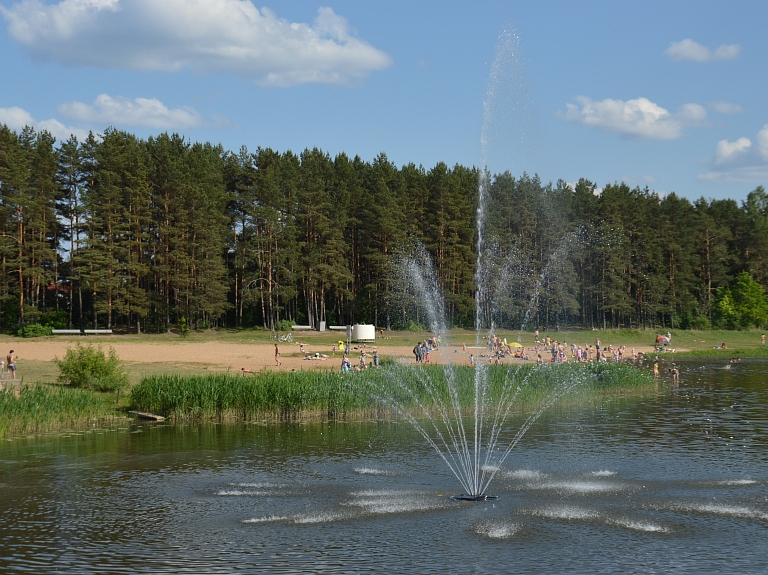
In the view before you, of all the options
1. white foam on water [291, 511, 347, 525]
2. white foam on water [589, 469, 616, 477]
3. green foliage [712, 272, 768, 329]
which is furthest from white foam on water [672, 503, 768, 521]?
green foliage [712, 272, 768, 329]

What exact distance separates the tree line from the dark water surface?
198 ft

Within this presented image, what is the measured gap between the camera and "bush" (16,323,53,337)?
264 feet

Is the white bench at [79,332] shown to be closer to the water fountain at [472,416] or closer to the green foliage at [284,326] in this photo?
the green foliage at [284,326]

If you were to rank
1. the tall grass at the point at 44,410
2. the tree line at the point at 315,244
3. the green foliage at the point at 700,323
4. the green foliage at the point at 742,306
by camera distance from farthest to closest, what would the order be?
the green foliage at the point at 742,306 → the green foliage at the point at 700,323 → the tree line at the point at 315,244 → the tall grass at the point at 44,410

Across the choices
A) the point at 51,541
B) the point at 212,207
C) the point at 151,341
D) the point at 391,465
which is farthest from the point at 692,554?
the point at 212,207

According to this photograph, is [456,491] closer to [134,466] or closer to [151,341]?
[134,466]

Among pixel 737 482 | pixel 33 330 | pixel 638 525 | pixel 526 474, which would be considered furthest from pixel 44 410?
pixel 33 330

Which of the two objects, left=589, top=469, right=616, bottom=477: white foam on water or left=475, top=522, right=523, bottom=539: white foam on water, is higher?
left=475, top=522, right=523, bottom=539: white foam on water

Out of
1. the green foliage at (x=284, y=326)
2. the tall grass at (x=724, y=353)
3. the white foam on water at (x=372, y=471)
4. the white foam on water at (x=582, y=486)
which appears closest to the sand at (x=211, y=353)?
the tall grass at (x=724, y=353)

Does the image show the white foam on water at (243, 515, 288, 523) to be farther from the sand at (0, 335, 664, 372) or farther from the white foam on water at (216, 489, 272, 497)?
the sand at (0, 335, 664, 372)

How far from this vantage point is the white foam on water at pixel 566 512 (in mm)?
19922

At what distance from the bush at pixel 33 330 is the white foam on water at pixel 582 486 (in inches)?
2725

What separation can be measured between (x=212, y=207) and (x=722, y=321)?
78671mm

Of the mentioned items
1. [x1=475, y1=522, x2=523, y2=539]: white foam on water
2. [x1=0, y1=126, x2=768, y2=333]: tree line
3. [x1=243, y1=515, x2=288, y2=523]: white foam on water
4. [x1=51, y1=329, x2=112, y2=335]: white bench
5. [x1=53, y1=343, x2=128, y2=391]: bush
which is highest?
[x1=0, y1=126, x2=768, y2=333]: tree line
